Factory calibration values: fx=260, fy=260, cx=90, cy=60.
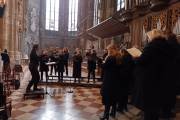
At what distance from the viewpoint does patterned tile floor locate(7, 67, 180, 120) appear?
585 cm

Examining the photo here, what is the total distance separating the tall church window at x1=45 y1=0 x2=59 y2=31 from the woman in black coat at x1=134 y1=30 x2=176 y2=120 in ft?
101

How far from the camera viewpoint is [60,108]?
22.2 feet

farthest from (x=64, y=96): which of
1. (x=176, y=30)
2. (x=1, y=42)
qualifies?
(x=1, y=42)

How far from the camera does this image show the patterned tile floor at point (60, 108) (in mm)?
5848

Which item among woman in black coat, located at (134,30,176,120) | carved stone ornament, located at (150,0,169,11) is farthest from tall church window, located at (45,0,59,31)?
woman in black coat, located at (134,30,176,120)

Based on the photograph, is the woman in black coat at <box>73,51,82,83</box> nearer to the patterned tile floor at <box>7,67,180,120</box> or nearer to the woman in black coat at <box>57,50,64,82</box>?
the woman in black coat at <box>57,50,64,82</box>

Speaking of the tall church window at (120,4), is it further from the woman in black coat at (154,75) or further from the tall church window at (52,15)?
the tall church window at (52,15)

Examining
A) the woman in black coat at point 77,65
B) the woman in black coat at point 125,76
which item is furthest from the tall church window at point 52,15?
the woman in black coat at point 125,76

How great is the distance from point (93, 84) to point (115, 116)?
5256mm

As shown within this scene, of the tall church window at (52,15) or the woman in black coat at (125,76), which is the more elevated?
the tall church window at (52,15)

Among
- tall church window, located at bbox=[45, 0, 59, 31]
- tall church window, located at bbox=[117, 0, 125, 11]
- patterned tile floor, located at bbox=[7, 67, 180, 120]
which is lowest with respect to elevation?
patterned tile floor, located at bbox=[7, 67, 180, 120]

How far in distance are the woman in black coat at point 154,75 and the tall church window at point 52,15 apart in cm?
3080

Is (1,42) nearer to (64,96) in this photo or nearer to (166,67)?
(64,96)

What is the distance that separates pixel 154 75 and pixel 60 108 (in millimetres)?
3473
